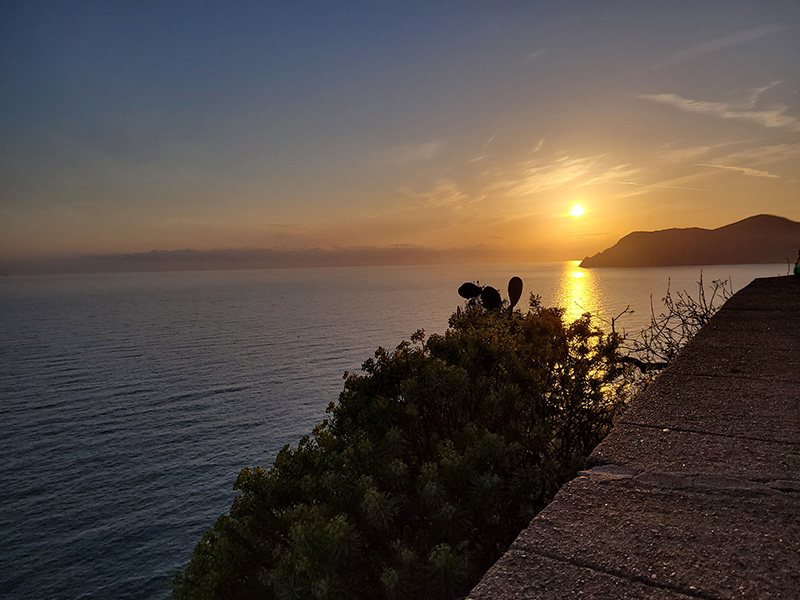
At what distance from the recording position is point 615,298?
150 m

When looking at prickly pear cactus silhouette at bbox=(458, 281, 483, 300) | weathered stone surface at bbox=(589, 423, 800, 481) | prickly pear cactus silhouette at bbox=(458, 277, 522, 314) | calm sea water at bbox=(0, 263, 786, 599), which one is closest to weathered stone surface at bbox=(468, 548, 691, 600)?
weathered stone surface at bbox=(589, 423, 800, 481)

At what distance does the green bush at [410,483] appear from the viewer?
20.3ft

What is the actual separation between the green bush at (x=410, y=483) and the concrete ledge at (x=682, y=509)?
3.59 m

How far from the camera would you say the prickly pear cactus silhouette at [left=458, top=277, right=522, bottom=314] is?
12016 mm

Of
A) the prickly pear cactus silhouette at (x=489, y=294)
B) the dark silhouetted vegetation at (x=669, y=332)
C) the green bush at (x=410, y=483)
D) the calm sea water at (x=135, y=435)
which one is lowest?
the calm sea water at (x=135, y=435)

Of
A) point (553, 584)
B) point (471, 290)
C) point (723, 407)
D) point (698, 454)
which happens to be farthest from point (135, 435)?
point (553, 584)

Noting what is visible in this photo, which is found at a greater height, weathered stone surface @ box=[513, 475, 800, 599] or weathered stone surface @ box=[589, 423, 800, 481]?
weathered stone surface @ box=[589, 423, 800, 481]

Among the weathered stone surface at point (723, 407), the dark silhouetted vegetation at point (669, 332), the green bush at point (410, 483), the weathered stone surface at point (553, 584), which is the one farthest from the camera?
the dark silhouetted vegetation at point (669, 332)

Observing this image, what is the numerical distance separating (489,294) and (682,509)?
10.1 m

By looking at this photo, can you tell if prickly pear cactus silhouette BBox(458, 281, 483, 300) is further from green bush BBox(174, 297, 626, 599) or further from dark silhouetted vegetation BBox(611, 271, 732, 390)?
dark silhouetted vegetation BBox(611, 271, 732, 390)

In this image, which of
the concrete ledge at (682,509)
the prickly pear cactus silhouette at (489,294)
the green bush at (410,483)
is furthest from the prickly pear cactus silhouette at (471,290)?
the concrete ledge at (682,509)

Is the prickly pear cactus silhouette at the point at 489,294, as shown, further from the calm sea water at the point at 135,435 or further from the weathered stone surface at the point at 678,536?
the calm sea water at the point at 135,435

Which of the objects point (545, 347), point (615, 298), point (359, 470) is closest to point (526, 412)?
point (545, 347)

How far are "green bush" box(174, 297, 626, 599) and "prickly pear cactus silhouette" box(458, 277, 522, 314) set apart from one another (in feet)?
8.15
